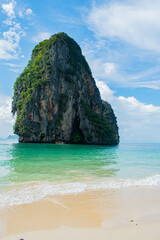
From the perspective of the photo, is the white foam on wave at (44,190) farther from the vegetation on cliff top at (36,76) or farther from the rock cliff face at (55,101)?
the vegetation on cliff top at (36,76)

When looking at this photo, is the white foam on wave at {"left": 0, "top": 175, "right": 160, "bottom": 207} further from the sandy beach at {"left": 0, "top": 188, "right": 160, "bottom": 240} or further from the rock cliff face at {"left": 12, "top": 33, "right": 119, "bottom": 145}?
the rock cliff face at {"left": 12, "top": 33, "right": 119, "bottom": 145}

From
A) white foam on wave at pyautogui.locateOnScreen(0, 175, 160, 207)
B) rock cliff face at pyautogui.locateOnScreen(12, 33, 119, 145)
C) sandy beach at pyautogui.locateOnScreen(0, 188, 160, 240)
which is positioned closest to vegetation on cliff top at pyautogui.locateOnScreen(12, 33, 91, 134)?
rock cliff face at pyautogui.locateOnScreen(12, 33, 119, 145)

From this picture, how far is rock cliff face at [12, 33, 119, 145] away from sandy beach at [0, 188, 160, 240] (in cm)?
3964

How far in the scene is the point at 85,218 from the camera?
3775 millimetres

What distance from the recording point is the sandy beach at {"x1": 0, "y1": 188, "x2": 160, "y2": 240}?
3.10 metres

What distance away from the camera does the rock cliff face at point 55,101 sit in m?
44.0

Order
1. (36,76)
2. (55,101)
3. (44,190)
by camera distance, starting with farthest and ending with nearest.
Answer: (36,76), (55,101), (44,190)

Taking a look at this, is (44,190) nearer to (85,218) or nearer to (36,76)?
(85,218)

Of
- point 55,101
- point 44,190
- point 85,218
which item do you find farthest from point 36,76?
point 85,218

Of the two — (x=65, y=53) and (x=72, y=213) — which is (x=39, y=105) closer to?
(x=65, y=53)

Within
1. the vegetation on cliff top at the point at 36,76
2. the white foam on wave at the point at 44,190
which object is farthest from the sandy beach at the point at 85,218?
the vegetation on cliff top at the point at 36,76

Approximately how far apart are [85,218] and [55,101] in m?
42.8

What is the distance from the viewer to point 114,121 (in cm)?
8119

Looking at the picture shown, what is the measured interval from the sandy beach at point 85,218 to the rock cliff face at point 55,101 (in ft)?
130
